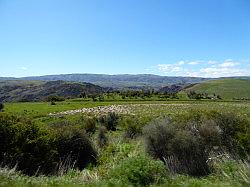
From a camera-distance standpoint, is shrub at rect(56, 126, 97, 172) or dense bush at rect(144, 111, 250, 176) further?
Answer: shrub at rect(56, 126, 97, 172)

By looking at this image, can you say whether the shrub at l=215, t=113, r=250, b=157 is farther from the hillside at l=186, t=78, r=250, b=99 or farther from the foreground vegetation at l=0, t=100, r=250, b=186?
the hillside at l=186, t=78, r=250, b=99

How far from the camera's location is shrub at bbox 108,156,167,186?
36.8ft

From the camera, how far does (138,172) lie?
450 inches

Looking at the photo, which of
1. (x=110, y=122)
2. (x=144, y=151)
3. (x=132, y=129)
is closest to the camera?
(x=144, y=151)

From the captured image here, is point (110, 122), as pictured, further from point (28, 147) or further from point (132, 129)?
point (28, 147)

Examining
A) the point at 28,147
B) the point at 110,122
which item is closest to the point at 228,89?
the point at 110,122

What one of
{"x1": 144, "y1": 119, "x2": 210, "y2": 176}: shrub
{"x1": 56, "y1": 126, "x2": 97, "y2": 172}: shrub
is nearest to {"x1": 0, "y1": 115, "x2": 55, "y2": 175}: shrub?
{"x1": 56, "y1": 126, "x2": 97, "y2": 172}: shrub

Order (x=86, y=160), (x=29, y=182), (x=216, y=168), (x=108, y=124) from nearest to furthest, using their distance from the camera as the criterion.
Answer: (x=29, y=182) → (x=216, y=168) → (x=86, y=160) → (x=108, y=124)

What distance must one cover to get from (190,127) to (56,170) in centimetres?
739

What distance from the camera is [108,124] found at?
39844 millimetres

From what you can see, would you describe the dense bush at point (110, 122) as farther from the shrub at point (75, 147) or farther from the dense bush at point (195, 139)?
the dense bush at point (195, 139)

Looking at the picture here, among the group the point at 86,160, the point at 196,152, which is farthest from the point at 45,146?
the point at 196,152

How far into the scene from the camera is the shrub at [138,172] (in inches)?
441

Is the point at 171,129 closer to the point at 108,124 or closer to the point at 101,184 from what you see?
the point at 101,184
